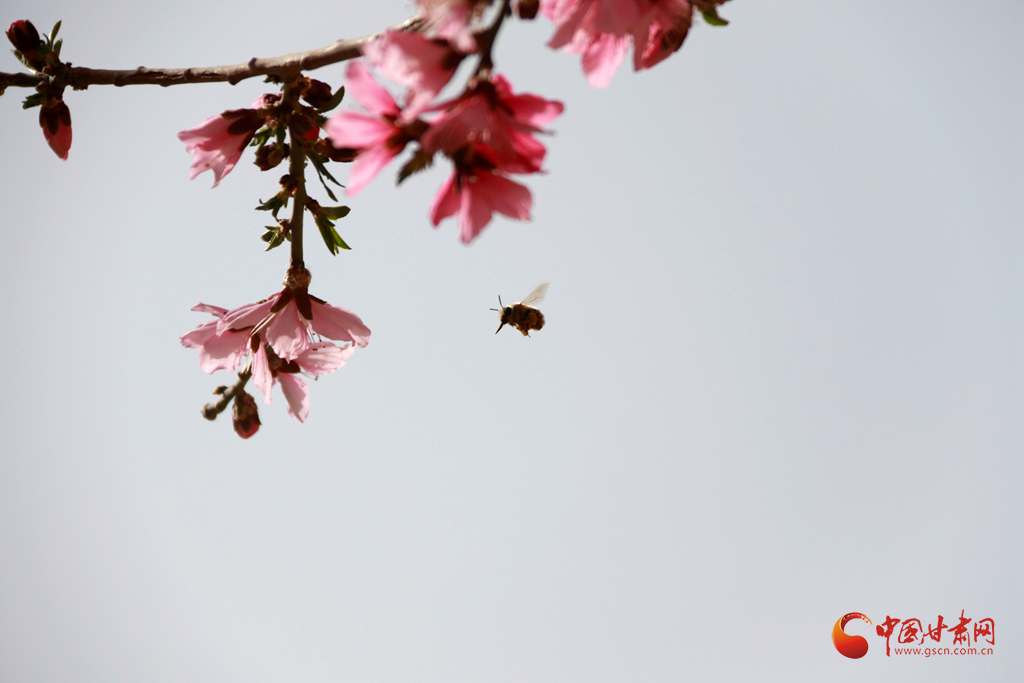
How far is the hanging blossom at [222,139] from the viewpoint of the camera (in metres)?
1.19

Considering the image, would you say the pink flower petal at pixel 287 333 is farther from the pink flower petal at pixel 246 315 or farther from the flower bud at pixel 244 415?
the flower bud at pixel 244 415

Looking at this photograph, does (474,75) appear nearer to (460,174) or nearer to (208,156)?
(460,174)

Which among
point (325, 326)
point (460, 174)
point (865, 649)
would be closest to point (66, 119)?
point (325, 326)

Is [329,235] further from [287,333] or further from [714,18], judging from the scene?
[714,18]

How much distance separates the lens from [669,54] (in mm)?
965

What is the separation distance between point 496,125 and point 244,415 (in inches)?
32.2

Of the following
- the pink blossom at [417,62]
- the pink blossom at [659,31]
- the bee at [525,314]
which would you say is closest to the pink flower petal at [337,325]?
the pink blossom at [417,62]

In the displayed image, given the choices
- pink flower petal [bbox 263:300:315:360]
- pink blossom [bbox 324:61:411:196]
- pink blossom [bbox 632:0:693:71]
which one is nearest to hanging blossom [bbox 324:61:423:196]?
pink blossom [bbox 324:61:411:196]

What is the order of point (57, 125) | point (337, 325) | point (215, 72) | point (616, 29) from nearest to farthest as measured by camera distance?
1. point (616, 29)
2. point (215, 72)
3. point (337, 325)
4. point (57, 125)

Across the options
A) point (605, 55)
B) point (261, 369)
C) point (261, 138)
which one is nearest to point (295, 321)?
point (261, 369)

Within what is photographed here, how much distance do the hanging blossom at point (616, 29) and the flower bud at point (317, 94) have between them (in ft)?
1.76

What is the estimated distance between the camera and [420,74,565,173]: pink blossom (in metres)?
0.73

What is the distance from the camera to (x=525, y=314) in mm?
3152

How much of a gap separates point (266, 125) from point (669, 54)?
0.82 m
